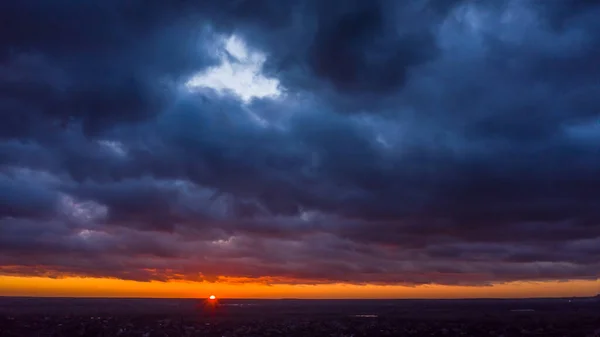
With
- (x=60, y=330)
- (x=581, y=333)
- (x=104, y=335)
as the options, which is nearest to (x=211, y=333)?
(x=104, y=335)

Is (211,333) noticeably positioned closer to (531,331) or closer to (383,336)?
(383,336)

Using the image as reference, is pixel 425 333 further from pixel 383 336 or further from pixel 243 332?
pixel 243 332

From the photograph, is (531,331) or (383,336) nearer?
(383,336)

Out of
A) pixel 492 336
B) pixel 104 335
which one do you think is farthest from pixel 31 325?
pixel 492 336

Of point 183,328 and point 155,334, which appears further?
point 183,328

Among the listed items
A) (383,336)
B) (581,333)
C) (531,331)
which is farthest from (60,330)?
(581,333)

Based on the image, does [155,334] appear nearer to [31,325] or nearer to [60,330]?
[60,330]

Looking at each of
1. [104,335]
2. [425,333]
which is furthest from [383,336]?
[104,335]
